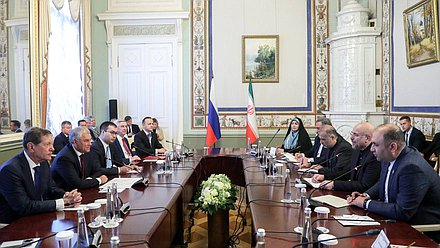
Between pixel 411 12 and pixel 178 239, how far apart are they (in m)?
4.36

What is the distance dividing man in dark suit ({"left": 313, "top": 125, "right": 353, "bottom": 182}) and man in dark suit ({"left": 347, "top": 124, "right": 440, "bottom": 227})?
965 mm

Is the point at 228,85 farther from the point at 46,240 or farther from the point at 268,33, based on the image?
the point at 46,240

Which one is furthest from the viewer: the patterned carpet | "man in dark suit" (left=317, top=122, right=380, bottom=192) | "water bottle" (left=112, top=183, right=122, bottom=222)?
the patterned carpet

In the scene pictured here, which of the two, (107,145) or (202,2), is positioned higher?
(202,2)

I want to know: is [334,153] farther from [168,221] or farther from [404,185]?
[168,221]

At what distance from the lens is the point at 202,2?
7324mm

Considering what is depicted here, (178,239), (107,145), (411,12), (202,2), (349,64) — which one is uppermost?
(202,2)

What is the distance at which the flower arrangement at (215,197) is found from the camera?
308 cm

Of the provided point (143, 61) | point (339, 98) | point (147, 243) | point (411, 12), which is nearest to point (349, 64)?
point (339, 98)

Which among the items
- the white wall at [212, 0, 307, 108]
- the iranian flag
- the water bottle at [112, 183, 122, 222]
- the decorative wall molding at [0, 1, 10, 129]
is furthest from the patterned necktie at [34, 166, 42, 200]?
the white wall at [212, 0, 307, 108]

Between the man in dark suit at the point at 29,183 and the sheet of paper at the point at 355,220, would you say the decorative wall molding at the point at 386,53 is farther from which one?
the man in dark suit at the point at 29,183

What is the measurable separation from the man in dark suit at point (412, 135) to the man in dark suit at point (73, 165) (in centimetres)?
408

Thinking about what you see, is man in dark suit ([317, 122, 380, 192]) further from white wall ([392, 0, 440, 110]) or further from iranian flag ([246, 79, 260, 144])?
iranian flag ([246, 79, 260, 144])

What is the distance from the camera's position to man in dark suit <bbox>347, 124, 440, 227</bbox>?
2.08 m
